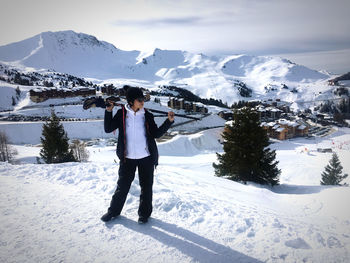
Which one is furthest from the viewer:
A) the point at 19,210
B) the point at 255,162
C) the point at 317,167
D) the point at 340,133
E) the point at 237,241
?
the point at 340,133

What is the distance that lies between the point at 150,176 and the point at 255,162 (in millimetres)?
11665

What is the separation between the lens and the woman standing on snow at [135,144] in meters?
4.13

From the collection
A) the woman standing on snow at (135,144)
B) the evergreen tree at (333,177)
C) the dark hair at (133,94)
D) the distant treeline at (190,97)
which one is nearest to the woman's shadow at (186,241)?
the woman standing on snow at (135,144)

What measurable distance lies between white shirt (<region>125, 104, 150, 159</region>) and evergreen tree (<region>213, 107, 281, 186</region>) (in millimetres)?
11495

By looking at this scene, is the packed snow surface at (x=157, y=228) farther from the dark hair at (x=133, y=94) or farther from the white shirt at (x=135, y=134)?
the dark hair at (x=133, y=94)

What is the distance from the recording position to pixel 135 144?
4180 millimetres

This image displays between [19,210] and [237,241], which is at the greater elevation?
[19,210]

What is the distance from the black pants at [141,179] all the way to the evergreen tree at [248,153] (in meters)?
11.1

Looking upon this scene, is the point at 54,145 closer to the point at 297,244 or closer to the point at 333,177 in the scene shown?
the point at 297,244

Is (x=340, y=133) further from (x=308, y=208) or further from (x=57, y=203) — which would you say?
(x=57, y=203)

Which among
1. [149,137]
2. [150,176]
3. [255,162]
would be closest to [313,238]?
[150,176]

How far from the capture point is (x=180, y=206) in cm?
489

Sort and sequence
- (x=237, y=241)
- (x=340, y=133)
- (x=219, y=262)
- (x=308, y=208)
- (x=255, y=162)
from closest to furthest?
1. (x=219, y=262)
2. (x=237, y=241)
3. (x=308, y=208)
4. (x=255, y=162)
5. (x=340, y=133)

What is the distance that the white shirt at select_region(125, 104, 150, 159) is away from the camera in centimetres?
415
